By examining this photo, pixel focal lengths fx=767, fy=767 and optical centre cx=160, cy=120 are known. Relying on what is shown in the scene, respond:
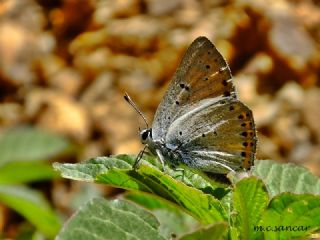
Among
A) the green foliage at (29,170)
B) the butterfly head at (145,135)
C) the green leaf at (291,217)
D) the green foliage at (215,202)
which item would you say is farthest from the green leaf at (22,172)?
the green leaf at (291,217)

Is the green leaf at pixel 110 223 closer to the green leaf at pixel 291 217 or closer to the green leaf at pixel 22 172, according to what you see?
the green leaf at pixel 291 217

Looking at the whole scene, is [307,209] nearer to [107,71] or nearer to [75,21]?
[107,71]

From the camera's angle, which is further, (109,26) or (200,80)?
(109,26)

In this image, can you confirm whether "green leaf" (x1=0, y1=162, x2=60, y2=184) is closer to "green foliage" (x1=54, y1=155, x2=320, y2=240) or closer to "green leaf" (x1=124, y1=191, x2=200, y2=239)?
"green leaf" (x1=124, y1=191, x2=200, y2=239)

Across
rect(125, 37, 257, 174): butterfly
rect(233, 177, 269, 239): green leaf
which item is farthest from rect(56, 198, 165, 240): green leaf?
rect(125, 37, 257, 174): butterfly

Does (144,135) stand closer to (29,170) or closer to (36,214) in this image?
(36,214)

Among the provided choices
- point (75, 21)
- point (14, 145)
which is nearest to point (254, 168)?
point (14, 145)
